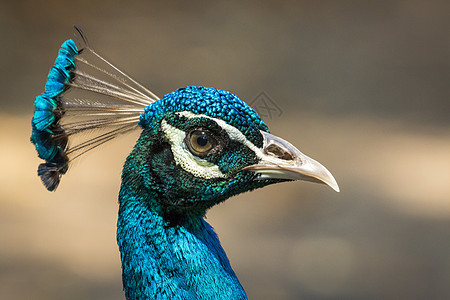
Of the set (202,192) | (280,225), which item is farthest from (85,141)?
(280,225)

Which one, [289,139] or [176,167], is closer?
[176,167]

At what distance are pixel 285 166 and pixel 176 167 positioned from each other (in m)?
0.19

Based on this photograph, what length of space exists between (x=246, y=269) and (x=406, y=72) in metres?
2.29

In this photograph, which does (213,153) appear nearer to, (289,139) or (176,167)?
(176,167)

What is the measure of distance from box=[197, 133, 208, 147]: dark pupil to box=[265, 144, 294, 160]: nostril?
0.10 meters

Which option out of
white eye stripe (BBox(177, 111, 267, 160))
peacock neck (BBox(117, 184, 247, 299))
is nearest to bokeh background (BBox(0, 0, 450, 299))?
peacock neck (BBox(117, 184, 247, 299))

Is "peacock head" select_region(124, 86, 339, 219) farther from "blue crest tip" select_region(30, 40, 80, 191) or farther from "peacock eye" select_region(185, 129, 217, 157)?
"blue crest tip" select_region(30, 40, 80, 191)

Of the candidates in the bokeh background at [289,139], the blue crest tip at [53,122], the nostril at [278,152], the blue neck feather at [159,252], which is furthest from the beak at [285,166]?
the bokeh background at [289,139]

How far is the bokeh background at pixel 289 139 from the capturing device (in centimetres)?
289

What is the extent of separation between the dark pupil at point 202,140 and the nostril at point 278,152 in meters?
0.10

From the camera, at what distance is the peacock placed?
1096 millimetres

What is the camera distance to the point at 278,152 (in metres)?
1.10

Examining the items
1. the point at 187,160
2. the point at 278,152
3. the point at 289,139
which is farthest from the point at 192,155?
the point at 289,139

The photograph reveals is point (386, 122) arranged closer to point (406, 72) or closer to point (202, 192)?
point (406, 72)
